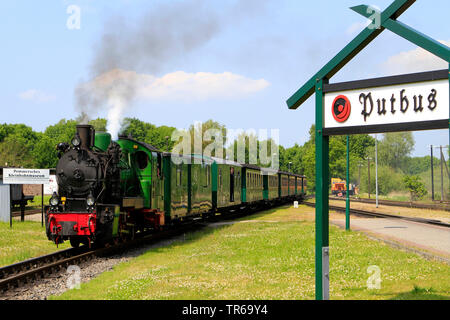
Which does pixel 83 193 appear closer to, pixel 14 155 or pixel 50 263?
pixel 50 263

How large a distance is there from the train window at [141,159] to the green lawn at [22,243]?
12.7 ft

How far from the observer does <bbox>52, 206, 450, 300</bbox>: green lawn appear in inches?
353

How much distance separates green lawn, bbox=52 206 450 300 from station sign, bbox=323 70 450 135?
3591mm

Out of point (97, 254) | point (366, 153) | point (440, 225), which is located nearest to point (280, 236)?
point (97, 254)

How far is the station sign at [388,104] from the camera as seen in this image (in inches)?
230

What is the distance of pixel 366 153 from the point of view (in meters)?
96.2

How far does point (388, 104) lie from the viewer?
6160 millimetres

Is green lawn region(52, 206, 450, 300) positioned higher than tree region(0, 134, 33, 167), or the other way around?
tree region(0, 134, 33, 167)

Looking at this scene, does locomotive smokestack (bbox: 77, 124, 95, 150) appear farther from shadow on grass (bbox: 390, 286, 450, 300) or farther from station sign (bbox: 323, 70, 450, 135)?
shadow on grass (bbox: 390, 286, 450, 300)

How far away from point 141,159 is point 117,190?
204cm

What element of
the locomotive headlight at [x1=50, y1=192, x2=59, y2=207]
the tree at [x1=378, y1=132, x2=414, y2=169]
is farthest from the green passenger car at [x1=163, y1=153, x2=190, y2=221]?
Answer: the tree at [x1=378, y1=132, x2=414, y2=169]

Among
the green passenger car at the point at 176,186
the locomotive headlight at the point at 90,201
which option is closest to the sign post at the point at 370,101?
the locomotive headlight at the point at 90,201
